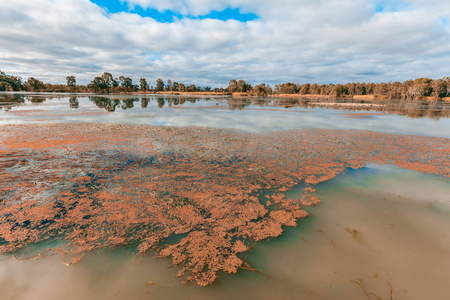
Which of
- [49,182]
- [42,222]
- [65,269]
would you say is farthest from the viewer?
[49,182]

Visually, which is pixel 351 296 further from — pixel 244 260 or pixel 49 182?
pixel 49 182

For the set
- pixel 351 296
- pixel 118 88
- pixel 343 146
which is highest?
pixel 118 88

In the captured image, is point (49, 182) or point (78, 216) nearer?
point (78, 216)

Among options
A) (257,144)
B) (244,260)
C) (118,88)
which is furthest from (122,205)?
(118,88)

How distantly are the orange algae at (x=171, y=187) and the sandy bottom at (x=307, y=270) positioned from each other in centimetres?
39

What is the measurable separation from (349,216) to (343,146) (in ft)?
32.9

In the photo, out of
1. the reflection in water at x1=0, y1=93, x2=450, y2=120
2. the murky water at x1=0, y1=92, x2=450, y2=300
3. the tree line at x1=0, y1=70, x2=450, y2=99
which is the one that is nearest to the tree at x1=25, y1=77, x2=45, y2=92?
the tree line at x1=0, y1=70, x2=450, y2=99

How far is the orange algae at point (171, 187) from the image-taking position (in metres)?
5.16

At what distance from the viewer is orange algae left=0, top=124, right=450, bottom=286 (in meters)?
5.16

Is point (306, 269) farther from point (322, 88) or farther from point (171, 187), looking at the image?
point (322, 88)

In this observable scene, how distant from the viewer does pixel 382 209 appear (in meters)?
6.93

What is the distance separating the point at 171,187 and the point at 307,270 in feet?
18.4

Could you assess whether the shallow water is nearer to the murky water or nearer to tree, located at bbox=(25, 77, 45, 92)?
the murky water

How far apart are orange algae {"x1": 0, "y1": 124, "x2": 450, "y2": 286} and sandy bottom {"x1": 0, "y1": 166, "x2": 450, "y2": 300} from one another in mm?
387
